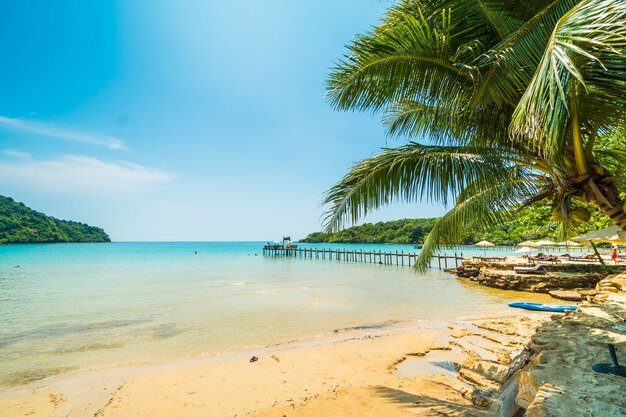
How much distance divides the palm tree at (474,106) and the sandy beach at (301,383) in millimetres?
2545

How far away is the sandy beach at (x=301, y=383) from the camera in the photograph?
4684 millimetres

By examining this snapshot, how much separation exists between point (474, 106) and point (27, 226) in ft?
448

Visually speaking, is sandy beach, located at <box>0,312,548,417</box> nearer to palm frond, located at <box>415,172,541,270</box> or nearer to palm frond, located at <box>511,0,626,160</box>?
palm frond, located at <box>415,172,541,270</box>

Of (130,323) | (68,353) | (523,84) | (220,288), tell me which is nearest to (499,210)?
(523,84)

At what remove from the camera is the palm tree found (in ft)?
9.86

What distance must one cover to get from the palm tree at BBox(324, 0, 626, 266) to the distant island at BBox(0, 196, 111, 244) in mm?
130459

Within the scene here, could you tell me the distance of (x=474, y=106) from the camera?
12.2 feet

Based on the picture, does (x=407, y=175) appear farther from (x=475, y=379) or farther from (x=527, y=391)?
(x=475, y=379)

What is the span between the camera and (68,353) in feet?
26.4

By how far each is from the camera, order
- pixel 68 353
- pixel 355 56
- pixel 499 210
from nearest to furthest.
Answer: pixel 355 56, pixel 499 210, pixel 68 353

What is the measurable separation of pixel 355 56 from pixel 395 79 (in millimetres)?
578

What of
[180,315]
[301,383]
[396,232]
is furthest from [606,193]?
[396,232]

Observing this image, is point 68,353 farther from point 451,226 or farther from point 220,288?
point 220,288

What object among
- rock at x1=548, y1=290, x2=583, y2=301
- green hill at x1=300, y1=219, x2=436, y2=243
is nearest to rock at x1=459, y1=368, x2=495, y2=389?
green hill at x1=300, y1=219, x2=436, y2=243
